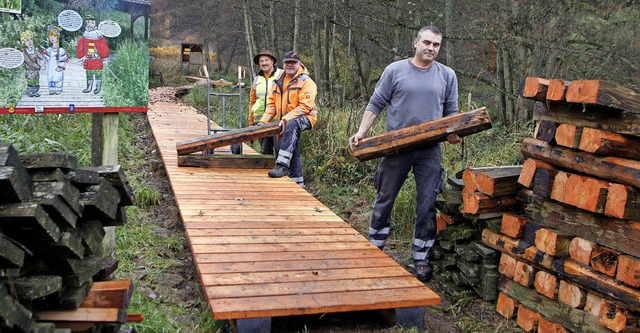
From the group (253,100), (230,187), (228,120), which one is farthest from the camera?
(228,120)

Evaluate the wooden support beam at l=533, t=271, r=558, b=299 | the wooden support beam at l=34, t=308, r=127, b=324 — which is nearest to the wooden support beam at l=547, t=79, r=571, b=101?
the wooden support beam at l=533, t=271, r=558, b=299

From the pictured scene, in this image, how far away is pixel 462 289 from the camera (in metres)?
5.06

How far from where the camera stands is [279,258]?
14.8 ft

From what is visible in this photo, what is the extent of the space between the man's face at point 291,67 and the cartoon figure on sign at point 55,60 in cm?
385

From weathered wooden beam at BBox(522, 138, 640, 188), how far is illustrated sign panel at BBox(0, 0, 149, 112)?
2.96m

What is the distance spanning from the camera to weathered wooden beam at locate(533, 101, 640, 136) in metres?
3.61

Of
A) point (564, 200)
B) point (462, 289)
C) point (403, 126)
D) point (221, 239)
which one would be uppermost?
point (403, 126)

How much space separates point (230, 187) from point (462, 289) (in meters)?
3.04

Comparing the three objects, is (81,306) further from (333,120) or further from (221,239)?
(333,120)

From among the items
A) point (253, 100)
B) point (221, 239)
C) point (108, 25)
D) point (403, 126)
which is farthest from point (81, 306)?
point (253, 100)

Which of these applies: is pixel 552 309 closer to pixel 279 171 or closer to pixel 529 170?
pixel 529 170

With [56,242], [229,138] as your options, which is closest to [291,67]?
[229,138]

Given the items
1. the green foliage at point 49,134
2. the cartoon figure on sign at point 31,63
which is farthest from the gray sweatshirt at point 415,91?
the green foliage at point 49,134

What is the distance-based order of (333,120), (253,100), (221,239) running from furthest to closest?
1. (333,120)
2. (253,100)
3. (221,239)
